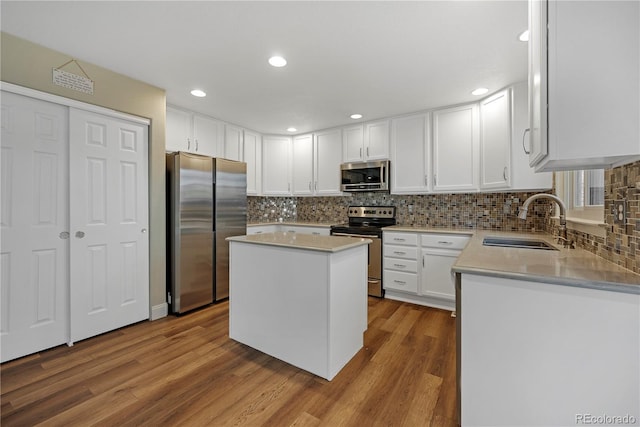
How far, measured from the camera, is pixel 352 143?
4.00 m

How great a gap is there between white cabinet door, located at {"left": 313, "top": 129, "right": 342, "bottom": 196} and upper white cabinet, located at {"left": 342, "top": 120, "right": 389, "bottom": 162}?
0.44 ft

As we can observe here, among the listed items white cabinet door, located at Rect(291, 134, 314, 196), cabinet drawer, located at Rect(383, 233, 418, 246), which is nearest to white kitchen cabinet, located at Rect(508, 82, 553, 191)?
cabinet drawer, located at Rect(383, 233, 418, 246)

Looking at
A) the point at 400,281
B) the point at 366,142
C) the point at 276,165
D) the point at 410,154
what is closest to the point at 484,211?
the point at 410,154

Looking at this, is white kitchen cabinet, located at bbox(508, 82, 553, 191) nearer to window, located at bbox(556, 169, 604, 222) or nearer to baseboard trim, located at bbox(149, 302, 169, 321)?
window, located at bbox(556, 169, 604, 222)

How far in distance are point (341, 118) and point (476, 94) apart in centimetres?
158

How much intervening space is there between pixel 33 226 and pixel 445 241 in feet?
11.9

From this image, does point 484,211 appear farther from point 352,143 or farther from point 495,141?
point 352,143

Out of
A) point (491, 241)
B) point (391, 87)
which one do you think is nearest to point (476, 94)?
point (391, 87)

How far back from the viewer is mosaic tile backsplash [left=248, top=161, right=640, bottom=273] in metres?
1.18

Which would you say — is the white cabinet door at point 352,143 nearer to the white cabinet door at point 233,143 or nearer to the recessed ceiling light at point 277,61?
the white cabinet door at point 233,143

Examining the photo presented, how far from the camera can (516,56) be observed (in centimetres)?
217

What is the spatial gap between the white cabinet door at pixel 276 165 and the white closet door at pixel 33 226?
8.40 ft

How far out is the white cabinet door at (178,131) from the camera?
127 inches

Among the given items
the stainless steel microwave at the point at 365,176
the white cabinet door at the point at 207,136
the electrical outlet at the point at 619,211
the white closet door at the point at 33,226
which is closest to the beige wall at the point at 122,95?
the white closet door at the point at 33,226
